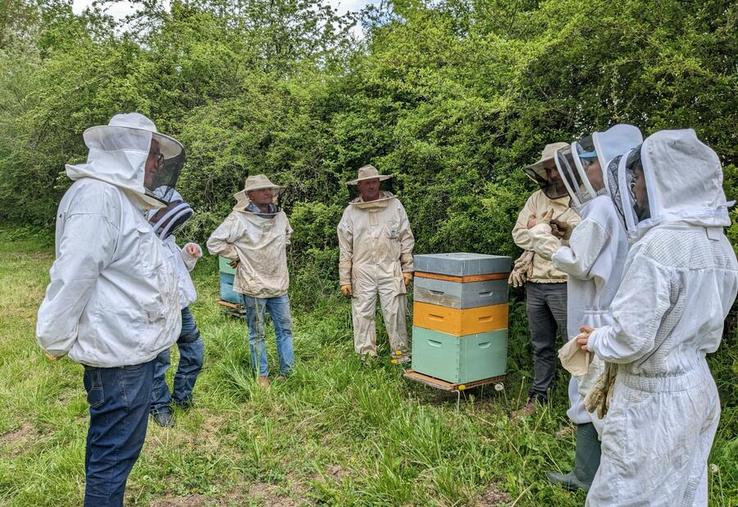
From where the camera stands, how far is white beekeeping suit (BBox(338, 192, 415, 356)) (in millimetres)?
5383

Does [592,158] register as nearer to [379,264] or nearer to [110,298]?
[110,298]

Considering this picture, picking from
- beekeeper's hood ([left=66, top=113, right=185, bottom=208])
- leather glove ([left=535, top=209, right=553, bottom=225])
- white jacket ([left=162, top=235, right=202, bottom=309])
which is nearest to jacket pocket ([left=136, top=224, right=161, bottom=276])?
beekeeper's hood ([left=66, top=113, right=185, bottom=208])

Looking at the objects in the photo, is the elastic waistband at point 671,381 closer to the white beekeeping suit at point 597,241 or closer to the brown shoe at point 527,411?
the white beekeeping suit at point 597,241

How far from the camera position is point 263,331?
523cm

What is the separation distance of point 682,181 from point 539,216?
217 cm

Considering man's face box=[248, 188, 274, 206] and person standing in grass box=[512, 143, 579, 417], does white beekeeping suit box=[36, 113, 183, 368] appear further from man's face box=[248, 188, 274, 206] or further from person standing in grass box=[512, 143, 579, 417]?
person standing in grass box=[512, 143, 579, 417]

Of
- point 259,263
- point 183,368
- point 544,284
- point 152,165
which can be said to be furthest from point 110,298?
point 544,284

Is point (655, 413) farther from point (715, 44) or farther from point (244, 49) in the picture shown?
point (244, 49)

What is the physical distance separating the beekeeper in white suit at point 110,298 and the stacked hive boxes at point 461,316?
2.15m

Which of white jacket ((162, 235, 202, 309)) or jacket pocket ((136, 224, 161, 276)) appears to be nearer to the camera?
jacket pocket ((136, 224, 161, 276))

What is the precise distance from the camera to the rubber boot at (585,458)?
2.97 m

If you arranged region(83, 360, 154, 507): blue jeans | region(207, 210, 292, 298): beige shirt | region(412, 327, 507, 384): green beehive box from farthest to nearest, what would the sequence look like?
region(207, 210, 292, 298): beige shirt < region(412, 327, 507, 384): green beehive box < region(83, 360, 154, 507): blue jeans

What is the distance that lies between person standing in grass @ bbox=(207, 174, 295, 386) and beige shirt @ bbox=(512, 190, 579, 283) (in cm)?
224

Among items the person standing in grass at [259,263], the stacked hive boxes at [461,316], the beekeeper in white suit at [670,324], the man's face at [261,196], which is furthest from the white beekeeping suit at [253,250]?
the beekeeper in white suit at [670,324]
